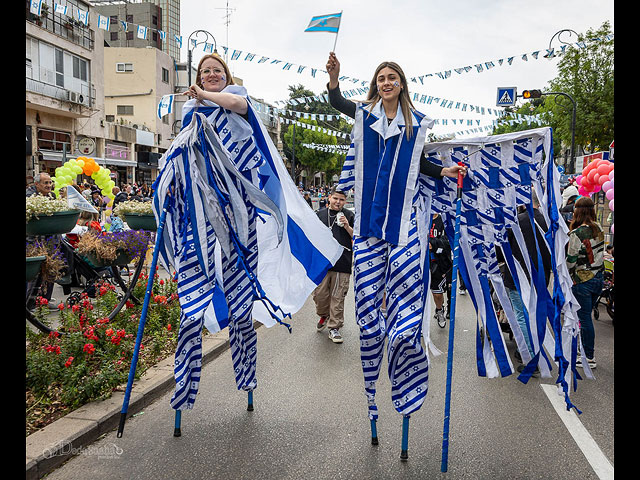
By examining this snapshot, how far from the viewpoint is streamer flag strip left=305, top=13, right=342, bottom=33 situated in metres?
3.71

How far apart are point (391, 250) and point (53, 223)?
3370 millimetres

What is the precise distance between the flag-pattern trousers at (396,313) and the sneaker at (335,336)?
2.85m

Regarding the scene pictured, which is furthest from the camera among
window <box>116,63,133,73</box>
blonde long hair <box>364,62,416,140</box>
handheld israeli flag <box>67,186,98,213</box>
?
window <box>116,63,133,73</box>

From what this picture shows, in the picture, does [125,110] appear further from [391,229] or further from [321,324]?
[391,229]

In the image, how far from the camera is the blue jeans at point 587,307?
5.66m

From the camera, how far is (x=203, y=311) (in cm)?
359

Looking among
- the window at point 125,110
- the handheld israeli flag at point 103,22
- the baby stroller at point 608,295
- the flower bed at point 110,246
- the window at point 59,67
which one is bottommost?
the baby stroller at point 608,295

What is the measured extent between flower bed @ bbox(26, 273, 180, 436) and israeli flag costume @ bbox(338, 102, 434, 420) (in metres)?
2.08

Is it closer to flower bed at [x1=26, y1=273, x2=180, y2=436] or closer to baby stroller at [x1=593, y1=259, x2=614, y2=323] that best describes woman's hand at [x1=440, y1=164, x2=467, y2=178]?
flower bed at [x1=26, y1=273, x2=180, y2=436]

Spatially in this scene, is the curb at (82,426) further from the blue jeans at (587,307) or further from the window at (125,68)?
the window at (125,68)

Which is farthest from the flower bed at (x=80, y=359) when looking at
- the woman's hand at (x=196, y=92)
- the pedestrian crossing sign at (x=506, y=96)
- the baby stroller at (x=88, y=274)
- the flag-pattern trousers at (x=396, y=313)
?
the pedestrian crossing sign at (x=506, y=96)

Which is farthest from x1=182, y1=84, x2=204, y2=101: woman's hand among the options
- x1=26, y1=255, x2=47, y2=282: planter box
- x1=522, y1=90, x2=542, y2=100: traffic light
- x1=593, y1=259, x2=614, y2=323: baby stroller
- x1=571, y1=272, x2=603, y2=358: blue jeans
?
x1=522, y1=90, x2=542, y2=100: traffic light

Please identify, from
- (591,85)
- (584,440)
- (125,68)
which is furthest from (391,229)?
(125,68)
